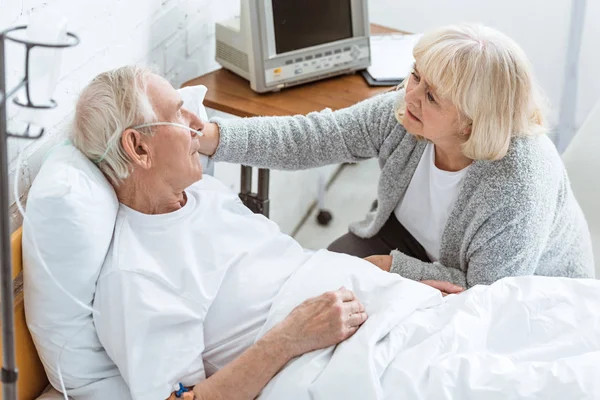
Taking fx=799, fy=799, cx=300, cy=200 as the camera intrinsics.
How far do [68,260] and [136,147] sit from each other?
10.9 inches

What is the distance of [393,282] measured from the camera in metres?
1.74

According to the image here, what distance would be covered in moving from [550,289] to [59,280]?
39.9 inches

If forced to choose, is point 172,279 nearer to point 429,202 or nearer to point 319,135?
point 319,135

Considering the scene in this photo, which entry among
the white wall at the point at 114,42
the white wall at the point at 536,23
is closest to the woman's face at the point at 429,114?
the white wall at the point at 114,42

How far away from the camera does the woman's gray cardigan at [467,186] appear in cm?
186

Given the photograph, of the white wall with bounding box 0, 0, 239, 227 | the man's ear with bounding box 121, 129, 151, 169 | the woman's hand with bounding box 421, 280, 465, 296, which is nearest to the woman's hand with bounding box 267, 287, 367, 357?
the woman's hand with bounding box 421, 280, 465, 296

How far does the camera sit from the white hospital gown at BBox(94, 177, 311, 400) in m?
1.53

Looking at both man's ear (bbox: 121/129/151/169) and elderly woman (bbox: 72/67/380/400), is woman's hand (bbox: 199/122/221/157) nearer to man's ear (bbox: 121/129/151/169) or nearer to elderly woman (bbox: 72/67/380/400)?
elderly woman (bbox: 72/67/380/400)

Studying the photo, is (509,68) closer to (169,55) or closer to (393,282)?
(393,282)

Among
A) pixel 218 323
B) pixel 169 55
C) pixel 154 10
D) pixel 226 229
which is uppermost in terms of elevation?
pixel 154 10

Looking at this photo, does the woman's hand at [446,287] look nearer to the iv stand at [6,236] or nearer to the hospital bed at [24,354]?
the hospital bed at [24,354]

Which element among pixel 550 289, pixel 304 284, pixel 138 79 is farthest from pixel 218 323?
pixel 550 289

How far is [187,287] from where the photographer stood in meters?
1.62

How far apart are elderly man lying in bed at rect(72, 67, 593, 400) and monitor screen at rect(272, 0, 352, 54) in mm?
610
